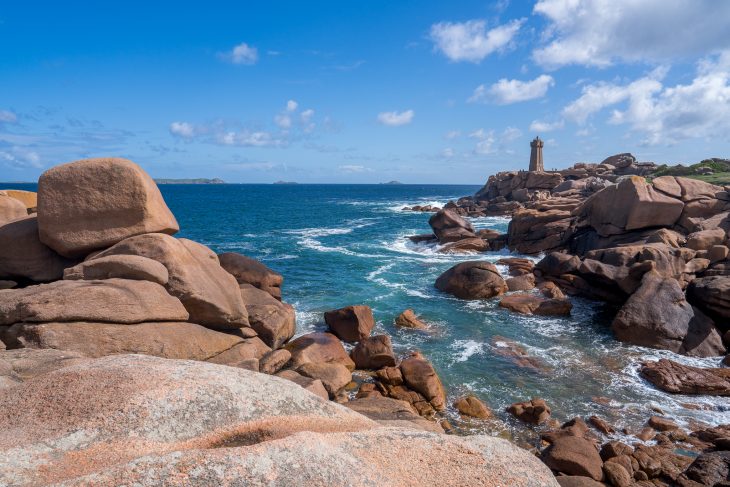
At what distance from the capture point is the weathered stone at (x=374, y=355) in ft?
60.3

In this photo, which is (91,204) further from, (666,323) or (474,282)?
(666,323)

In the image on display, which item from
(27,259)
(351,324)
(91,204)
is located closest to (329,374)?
(351,324)

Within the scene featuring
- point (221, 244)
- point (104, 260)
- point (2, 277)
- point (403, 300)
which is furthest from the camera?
point (221, 244)

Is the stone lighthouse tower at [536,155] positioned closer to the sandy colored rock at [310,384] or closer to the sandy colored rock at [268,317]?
the sandy colored rock at [268,317]

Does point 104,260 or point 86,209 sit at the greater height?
point 86,209

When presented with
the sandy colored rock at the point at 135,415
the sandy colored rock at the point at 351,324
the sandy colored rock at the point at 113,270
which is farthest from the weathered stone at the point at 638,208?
the sandy colored rock at the point at 135,415

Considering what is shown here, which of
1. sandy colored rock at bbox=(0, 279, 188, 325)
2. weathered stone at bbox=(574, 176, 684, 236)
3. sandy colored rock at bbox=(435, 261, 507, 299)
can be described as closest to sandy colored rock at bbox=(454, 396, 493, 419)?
sandy colored rock at bbox=(0, 279, 188, 325)

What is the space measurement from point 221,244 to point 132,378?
A: 1826 inches

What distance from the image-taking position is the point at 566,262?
29.7 m

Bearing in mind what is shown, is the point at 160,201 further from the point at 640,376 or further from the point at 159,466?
the point at 640,376

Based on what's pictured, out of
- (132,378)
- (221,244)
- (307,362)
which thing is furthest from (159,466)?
(221,244)

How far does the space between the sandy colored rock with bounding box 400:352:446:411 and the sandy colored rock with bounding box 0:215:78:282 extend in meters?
12.1

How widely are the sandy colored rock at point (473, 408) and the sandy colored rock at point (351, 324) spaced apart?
6.72 metres

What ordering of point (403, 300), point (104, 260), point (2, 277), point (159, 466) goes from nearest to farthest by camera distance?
point (159, 466), point (104, 260), point (2, 277), point (403, 300)
